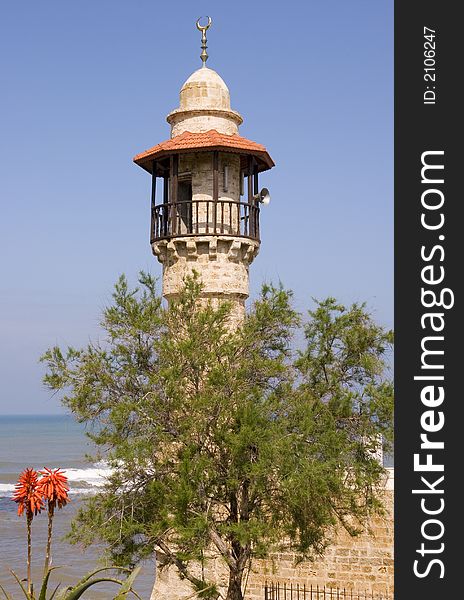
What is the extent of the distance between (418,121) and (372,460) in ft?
25.3

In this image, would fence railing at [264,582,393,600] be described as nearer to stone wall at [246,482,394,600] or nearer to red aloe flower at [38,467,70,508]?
stone wall at [246,482,394,600]

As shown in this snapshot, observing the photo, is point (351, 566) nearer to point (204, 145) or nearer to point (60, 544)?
point (204, 145)

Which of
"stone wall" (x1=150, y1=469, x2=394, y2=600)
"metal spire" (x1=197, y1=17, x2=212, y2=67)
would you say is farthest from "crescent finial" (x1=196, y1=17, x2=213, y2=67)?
"stone wall" (x1=150, y1=469, x2=394, y2=600)

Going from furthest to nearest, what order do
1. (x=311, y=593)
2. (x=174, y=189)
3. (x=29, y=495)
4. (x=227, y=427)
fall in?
(x=174, y=189), (x=311, y=593), (x=227, y=427), (x=29, y=495)

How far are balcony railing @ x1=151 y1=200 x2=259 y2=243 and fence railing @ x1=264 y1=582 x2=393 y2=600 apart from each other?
780cm

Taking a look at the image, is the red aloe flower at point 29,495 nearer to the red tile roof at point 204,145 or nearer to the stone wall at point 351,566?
the stone wall at point 351,566

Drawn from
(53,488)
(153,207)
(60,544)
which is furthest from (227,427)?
(60,544)

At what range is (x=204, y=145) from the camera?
18562 millimetres

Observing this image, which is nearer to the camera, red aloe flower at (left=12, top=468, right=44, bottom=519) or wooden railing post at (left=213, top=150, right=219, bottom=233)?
red aloe flower at (left=12, top=468, right=44, bottom=519)

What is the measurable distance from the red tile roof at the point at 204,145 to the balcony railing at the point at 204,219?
3.81 feet

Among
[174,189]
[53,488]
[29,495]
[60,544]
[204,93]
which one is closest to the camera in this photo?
[29,495]

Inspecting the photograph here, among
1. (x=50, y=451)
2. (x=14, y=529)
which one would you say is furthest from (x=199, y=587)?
(x=50, y=451)

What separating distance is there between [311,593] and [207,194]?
9.07 meters

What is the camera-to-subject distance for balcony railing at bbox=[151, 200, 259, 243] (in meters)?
19.0
